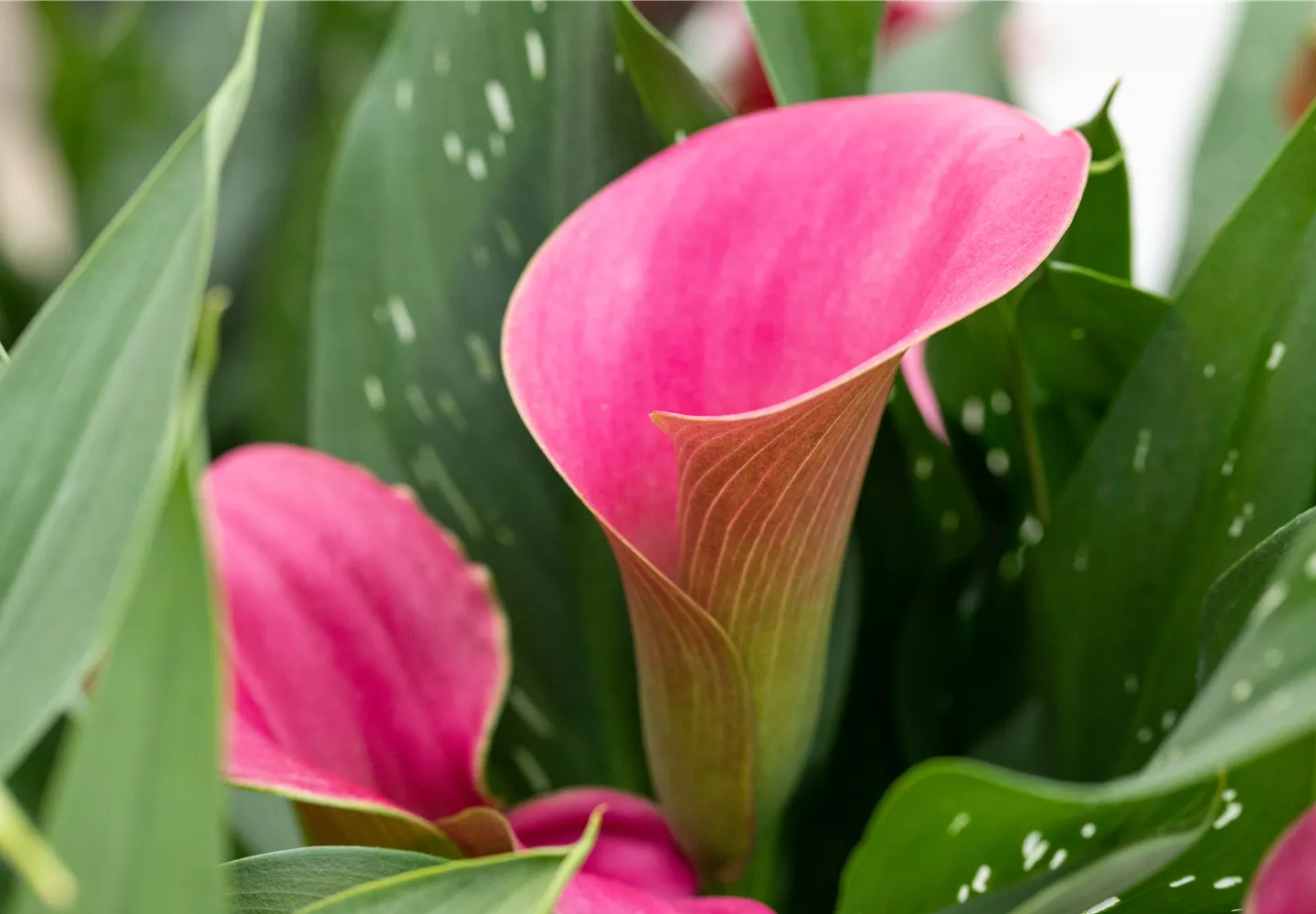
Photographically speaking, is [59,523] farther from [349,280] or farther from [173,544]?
[349,280]

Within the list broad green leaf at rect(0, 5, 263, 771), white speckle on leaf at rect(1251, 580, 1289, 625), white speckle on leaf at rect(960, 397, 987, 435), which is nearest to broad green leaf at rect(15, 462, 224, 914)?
broad green leaf at rect(0, 5, 263, 771)

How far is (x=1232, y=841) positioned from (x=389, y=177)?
0.86ft

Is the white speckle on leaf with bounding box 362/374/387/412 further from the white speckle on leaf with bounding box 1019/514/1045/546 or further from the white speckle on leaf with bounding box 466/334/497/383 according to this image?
the white speckle on leaf with bounding box 1019/514/1045/546

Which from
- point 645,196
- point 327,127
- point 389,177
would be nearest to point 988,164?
point 645,196

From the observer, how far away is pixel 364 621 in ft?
0.94

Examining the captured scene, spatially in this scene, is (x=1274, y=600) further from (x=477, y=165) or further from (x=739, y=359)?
(x=477, y=165)

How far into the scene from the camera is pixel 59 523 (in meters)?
0.18

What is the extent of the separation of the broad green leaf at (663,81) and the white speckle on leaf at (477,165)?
50 millimetres

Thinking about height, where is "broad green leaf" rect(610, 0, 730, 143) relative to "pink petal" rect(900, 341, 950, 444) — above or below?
above

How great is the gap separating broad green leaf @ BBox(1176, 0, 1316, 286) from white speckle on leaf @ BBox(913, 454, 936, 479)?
0.47 feet

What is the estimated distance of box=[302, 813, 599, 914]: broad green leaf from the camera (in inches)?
6.5

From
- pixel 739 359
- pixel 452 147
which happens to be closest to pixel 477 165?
pixel 452 147

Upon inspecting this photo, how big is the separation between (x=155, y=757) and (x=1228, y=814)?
0.17 metres

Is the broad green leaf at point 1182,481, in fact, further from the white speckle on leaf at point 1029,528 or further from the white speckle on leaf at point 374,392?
the white speckle on leaf at point 374,392
